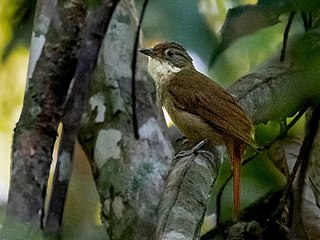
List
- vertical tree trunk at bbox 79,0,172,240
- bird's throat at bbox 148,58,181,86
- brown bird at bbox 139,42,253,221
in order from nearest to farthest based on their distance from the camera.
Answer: brown bird at bbox 139,42,253,221
vertical tree trunk at bbox 79,0,172,240
bird's throat at bbox 148,58,181,86

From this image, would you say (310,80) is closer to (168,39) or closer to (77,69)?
(77,69)

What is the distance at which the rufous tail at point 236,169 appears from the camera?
288 cm

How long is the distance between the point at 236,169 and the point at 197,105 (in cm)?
57

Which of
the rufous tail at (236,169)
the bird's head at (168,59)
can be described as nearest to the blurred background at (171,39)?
the bird's head at (168,59)

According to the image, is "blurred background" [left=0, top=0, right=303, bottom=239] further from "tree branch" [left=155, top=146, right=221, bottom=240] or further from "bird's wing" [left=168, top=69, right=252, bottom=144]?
"tree branch" [left=155, top=146, right=221, bottom=240]

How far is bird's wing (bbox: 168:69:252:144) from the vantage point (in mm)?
3035

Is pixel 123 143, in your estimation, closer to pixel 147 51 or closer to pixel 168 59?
pixel 147 51

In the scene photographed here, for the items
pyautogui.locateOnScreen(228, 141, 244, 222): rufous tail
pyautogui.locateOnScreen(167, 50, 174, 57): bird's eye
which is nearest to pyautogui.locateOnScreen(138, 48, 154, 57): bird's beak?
pyautogui.locateOnScreen(167, 50, 174, 57): bird's eye

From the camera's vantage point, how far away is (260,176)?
11.5 ft

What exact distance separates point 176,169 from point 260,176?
1136 millimetres

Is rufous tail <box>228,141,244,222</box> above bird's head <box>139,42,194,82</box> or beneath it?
beneath

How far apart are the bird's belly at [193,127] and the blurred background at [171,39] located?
0.74 feet

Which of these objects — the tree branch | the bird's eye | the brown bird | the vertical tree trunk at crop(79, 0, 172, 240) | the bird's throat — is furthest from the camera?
the bird's eye

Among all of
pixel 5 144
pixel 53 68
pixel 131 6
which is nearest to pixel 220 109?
pixel 53 68
